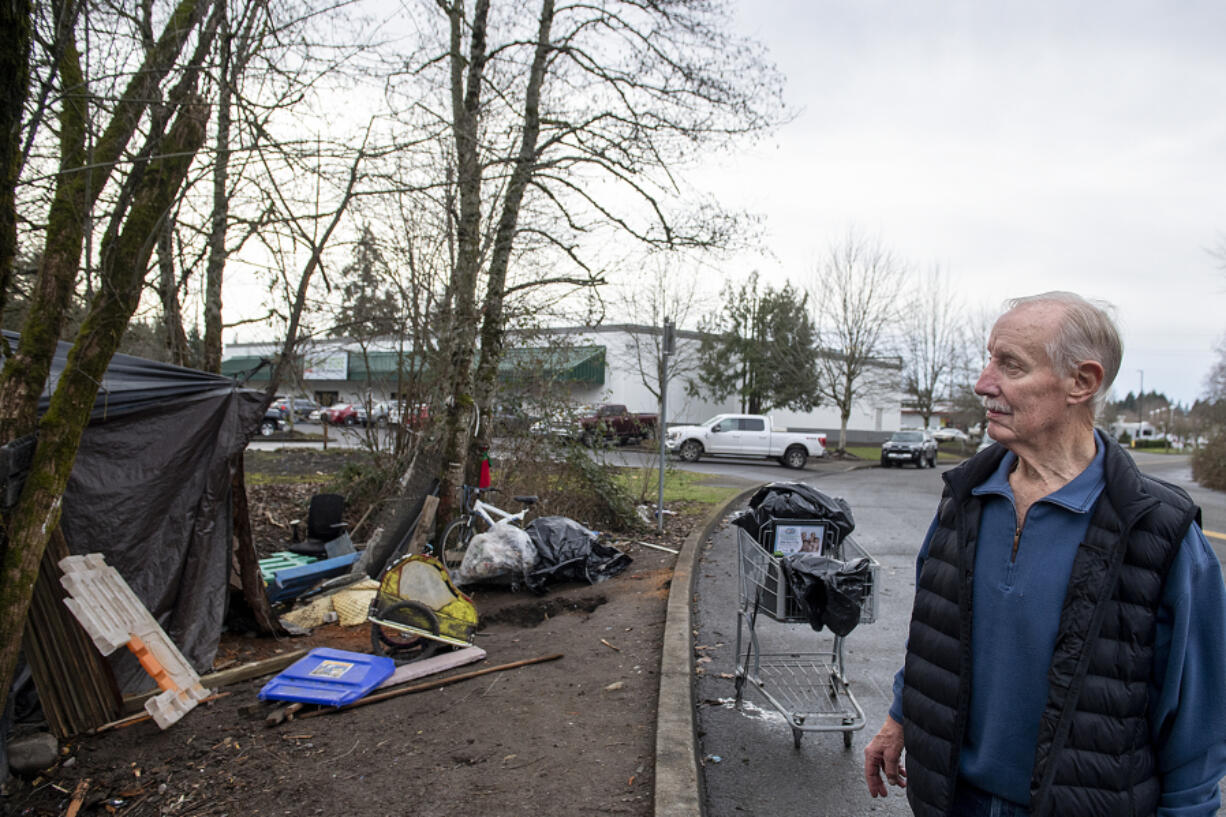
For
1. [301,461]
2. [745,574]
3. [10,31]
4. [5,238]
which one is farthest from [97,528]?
[301,461]

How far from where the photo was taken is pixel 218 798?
3535mm

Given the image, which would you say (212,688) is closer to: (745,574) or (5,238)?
(5,238)

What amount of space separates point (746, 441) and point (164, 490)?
22.4 metres

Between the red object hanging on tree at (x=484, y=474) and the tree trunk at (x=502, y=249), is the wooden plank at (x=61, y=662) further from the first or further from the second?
the tree trunk at (x=502, y=249)

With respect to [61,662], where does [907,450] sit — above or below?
above

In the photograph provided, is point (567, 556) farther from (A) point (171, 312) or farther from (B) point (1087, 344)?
(B) point (1087, 344)

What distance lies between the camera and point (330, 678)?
468 cm

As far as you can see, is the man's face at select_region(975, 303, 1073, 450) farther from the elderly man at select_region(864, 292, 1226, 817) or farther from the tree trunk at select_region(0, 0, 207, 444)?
the tree trunk at select_region(0, 0, 207, 444)

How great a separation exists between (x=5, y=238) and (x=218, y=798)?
8.83ft

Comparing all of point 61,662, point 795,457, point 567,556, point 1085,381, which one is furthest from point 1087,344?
point 795,457

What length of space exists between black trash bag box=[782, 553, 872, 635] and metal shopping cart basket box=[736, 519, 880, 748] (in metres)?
0.07

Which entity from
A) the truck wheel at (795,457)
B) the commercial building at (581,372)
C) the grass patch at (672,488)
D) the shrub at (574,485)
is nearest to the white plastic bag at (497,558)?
the commercial building at (581,372)

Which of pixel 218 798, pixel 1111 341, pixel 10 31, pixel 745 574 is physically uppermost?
pixel 10 31

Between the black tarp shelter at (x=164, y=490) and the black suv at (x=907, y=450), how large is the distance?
27.6 metres
